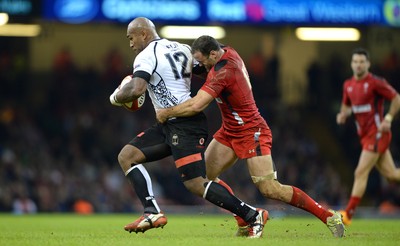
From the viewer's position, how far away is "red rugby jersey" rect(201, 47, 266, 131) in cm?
902

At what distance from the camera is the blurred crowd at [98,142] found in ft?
66.6

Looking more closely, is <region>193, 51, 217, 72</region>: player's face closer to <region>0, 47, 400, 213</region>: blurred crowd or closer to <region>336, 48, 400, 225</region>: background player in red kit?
<region>336, 48, 400, 225</region>: background player in red kit

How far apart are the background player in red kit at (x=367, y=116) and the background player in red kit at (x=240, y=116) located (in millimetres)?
3910

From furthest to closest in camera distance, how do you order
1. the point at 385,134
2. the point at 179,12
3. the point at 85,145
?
1. the point at 85,145
2. the point at 179,12
3. the point at 385,134

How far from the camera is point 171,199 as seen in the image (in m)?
21.0

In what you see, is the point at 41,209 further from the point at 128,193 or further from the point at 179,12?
the point at 179,12

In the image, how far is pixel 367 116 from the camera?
1338 centimetres

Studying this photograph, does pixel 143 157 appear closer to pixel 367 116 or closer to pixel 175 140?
pixel 175 140

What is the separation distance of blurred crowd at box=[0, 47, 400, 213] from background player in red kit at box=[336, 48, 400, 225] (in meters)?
7.73

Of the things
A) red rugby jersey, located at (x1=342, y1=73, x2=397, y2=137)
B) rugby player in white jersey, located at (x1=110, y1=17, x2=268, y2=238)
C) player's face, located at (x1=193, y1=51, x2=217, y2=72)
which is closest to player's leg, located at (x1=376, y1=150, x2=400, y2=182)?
red rugby jersey, located at (x1=342, y1=73, x2=397, y2=137)

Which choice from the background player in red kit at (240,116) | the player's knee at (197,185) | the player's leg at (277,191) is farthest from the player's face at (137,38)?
the player's leg at (277,191)

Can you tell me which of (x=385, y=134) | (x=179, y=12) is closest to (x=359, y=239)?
(x=385, y=134)

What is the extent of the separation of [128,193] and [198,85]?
142 inches

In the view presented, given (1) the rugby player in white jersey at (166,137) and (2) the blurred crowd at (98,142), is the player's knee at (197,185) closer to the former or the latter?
(1) the rugby player in white jersey at (166,137)
